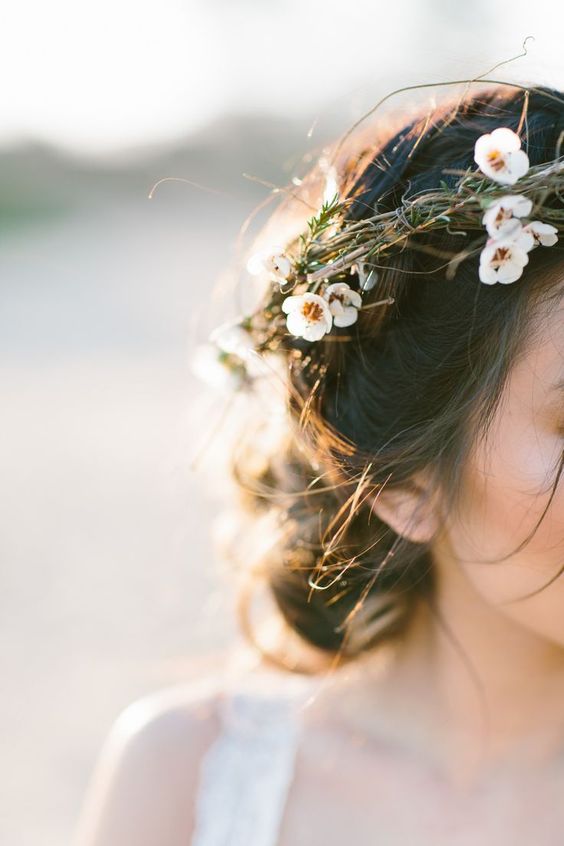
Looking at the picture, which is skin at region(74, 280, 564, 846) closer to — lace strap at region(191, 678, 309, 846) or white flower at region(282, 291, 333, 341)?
lace strap at region(191, 678, 309, 846)

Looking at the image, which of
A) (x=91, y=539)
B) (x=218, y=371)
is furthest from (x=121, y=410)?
(x=218, y=371)

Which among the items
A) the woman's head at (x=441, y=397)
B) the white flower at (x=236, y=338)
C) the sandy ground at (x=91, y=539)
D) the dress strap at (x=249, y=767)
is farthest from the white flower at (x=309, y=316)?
the dress strap at (x=249, y=767)

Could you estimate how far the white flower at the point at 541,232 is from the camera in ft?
5.11

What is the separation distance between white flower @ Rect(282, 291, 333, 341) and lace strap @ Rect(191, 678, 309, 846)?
0.89 meters

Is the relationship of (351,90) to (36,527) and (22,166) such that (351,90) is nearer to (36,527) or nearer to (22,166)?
(36,527)

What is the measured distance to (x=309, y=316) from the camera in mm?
1736

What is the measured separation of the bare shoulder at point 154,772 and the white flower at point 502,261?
1.12 metres

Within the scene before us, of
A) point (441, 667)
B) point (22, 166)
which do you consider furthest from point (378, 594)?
point (22, 166)

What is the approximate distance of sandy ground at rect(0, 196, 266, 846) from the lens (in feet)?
14.7

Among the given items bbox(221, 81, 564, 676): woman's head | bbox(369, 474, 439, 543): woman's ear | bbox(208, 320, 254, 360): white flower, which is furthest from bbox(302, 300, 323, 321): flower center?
bbox(369, 474, 439, 543): woman's ear

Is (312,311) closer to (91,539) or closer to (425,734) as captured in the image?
(425,734)

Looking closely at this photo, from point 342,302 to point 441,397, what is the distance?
25cm

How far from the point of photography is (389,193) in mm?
1729

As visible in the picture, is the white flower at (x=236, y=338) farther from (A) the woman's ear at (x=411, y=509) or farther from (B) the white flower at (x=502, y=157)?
(B) the white flower at (x=502, y=157)
